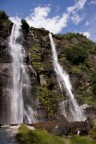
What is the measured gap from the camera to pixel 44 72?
47531 mm

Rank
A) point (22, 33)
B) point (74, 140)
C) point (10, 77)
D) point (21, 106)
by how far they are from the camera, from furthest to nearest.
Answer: point (22, 33)
point (10, 77)
point (21, 106)
point (74, 140)

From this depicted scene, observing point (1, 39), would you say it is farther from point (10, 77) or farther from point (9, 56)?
point (10, 77)

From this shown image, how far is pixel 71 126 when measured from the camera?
27.5m

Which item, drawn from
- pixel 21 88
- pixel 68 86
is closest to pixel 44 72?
pixel 68 86

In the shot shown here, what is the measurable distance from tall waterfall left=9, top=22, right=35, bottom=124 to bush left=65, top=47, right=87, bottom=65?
51.0 feet

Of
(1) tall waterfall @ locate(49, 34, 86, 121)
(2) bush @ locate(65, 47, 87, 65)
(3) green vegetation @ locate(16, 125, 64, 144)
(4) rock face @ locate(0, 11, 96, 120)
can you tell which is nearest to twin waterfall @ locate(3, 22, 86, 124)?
(1) tall waterfall @ locate(49, 34, 86, 121)

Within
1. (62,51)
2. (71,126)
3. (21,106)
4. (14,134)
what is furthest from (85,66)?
(14,134)

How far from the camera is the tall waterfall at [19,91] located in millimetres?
37812

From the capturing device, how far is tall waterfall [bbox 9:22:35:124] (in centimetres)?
3781

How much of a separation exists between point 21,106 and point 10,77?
16.2ft

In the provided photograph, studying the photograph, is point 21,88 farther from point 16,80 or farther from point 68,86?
point 68,86

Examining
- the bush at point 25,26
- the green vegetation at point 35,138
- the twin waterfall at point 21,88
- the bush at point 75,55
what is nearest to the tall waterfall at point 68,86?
the twin waterfall at point 21,88

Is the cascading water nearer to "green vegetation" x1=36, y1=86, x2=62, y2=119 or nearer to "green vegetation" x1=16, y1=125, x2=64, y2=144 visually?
"green vegetation" x1=36, y1=86, x2=62, y2=119

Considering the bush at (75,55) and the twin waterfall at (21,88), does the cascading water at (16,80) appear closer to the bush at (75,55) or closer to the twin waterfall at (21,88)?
the twin waterfall at (21,88)
